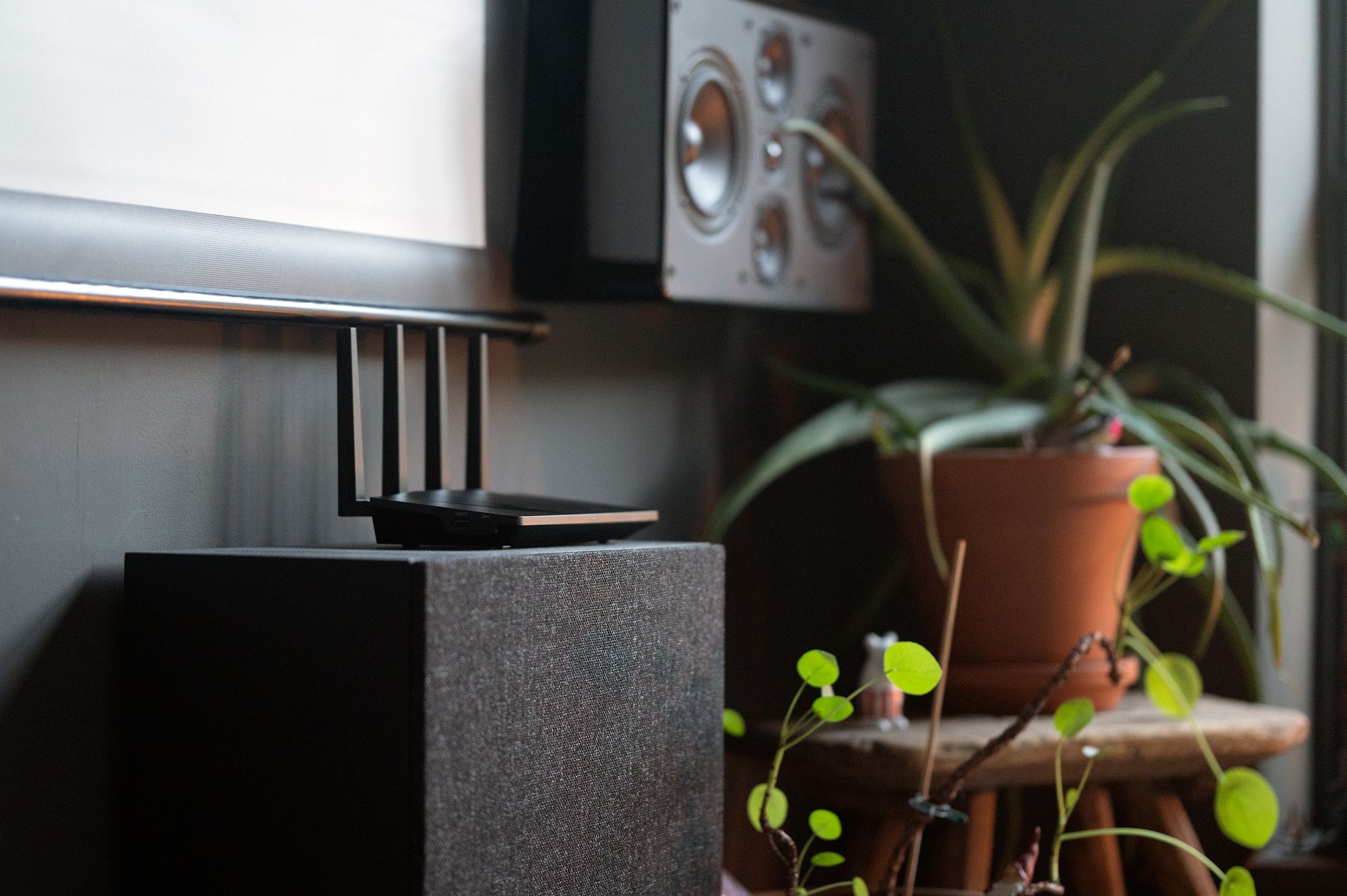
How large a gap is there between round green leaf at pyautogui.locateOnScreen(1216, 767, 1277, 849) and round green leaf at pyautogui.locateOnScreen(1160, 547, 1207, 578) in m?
0.17

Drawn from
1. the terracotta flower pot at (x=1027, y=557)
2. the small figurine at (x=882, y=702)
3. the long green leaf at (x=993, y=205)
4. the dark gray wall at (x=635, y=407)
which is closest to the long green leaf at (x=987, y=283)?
the long green leaf at (x=993, y=205)

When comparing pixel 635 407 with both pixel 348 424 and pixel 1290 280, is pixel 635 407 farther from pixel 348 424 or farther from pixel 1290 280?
pixel 1290 280

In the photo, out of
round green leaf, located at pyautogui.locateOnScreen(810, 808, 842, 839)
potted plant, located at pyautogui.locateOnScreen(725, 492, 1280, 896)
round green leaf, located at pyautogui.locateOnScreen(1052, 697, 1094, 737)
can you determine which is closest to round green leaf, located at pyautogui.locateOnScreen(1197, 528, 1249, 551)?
potted plant, located at pyautogui.locateOnScreen(725, 492, 1280, 896)

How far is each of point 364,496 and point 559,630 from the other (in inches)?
10.7

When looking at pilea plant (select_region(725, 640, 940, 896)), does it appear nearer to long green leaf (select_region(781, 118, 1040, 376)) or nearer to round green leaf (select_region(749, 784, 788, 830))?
round green leaf (select_region(749, 784, 788, 830))

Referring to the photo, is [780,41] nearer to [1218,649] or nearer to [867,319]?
[867,319]

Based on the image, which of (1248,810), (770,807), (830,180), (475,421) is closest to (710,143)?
(830,180)

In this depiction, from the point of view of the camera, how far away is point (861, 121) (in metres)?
1.74

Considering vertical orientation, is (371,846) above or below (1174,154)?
below

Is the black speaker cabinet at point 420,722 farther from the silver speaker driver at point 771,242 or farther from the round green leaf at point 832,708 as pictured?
the silver speaker driver at point 771,242

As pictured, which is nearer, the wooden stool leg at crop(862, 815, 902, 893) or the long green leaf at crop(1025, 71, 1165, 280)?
the wooden stool leg at crop(862, 815, 902, 893)

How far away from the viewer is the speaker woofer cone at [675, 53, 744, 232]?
4.69ft

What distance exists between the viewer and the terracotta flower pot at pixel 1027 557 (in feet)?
4.80

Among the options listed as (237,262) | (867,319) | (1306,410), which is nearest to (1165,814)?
(1306,410)
